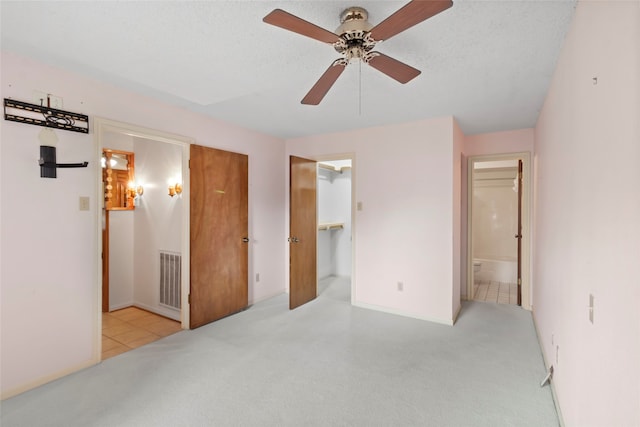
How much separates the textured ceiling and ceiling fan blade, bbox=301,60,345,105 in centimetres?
23

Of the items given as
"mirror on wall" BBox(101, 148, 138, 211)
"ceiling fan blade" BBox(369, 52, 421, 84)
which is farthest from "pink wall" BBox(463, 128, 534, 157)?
"mirror on wall" BBox(101, 148, 138, 211)

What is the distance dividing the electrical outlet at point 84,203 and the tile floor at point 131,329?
133 centimetres

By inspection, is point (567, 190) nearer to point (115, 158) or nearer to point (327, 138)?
point (327, 138)

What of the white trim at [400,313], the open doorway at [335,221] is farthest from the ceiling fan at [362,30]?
the open doorway at [335,221]

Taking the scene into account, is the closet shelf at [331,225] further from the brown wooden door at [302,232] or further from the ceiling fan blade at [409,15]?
the ceiling fan blade at [409,15]

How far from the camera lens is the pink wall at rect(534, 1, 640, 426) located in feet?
3.05

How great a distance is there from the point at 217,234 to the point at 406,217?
229 centimetres

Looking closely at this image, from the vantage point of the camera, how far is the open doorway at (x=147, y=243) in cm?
348

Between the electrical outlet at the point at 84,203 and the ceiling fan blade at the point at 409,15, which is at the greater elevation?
the ceiling fan blade at the point at 409,15

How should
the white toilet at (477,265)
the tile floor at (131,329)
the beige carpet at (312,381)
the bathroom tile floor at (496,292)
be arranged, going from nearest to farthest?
1. the beige carpet at (312,381)
2. the tile floor at (131,329)
3. the bathroom tile floor at (496,292)
4. the white toilet at (477,265)

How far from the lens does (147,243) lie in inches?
157

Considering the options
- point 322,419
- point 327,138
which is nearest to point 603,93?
point 322,419

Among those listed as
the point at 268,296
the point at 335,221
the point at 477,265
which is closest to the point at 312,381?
the point at 268,296

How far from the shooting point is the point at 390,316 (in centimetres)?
372
